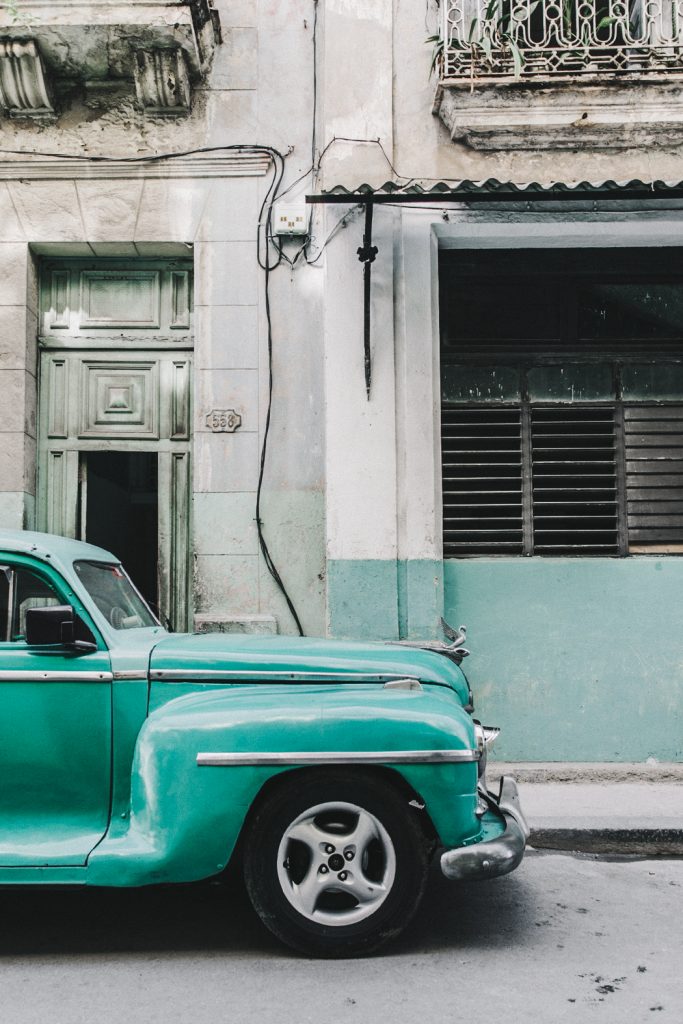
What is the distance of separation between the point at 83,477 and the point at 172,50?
3555mm

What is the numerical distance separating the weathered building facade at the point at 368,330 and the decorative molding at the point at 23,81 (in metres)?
0.02

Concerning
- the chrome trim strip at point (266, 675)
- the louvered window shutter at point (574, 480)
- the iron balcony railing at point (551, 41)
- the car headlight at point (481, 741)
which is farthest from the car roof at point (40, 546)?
the iron balcony railing at point (551, 41)

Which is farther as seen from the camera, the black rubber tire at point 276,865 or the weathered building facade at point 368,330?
the weathered building facade at point 368,330

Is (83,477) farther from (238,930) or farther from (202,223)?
(238,930)

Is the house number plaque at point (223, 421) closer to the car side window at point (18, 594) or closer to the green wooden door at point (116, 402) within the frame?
the green wooden door at point (116, 402)

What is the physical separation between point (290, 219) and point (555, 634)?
4.04 m

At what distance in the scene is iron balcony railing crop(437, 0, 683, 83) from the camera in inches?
299

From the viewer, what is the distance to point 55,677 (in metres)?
3.92

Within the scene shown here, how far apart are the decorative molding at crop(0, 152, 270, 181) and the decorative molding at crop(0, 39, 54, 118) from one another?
1.25 ft

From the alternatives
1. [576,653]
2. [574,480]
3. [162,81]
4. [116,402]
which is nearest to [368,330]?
[574,480]

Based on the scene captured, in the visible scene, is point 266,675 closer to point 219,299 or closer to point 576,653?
point 576,653

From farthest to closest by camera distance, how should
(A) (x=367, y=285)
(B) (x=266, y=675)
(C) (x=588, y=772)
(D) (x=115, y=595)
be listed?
1. (A) (x=367, y=285)
2. (C) (x=588, y=772)
3. (D) (x=115, y=595)
4. (B) (x=266, y=675)

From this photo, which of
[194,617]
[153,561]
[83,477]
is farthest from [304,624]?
[83,477]

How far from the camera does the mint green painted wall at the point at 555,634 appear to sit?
24.5 ft
